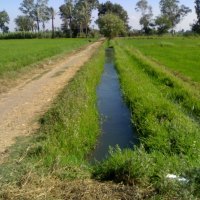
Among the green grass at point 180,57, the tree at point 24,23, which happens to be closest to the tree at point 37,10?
the tree at point 24,23

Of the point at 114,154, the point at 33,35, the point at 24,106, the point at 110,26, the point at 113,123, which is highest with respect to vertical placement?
the point at 110,26

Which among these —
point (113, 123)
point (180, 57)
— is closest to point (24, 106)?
point (113, 123)

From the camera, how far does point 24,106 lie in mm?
11984

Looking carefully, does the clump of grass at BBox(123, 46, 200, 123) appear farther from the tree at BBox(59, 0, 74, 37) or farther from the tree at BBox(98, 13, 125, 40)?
the tree at BBox(59, 0, 74, 37)

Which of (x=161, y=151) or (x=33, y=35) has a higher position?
(x=161, y=151)

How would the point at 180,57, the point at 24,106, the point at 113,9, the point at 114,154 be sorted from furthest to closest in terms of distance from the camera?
the point at 113,9
the point at 180,57
the point at 24,106
the point at 114,154

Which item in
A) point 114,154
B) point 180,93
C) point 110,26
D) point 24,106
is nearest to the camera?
point 114,154

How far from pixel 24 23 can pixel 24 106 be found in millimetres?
111145

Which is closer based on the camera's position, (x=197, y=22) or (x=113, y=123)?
(x=113, y=123)

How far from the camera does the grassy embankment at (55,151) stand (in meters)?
5.41

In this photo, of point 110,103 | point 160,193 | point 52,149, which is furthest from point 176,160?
point 110,103

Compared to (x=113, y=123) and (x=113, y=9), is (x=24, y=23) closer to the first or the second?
(x=113, y=9)

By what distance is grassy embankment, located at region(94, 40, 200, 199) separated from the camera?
5109mm

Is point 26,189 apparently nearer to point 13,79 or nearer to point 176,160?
point 176,160
